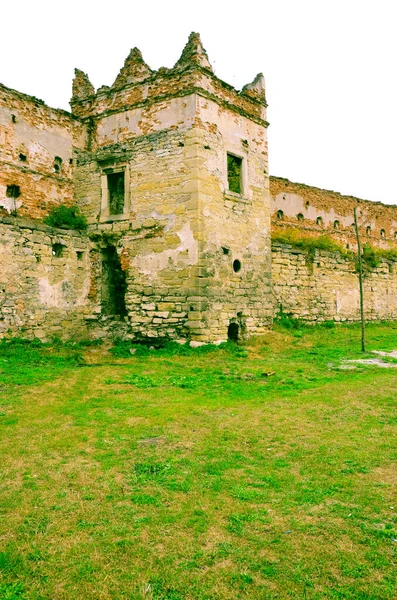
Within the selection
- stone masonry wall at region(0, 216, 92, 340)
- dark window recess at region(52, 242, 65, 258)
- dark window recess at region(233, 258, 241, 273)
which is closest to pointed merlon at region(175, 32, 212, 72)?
dark window recess at region(233, 258, 241, 273)

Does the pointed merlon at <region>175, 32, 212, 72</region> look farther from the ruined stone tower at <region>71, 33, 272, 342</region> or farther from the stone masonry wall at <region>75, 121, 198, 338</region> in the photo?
the stone masonry wall at <region>75, 121, 198, 338</region>

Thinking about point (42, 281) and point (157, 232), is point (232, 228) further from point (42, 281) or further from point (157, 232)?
point (42, 281)

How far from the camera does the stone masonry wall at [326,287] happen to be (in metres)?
15.5

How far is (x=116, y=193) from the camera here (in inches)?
540

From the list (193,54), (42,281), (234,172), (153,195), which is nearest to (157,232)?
(153,195)

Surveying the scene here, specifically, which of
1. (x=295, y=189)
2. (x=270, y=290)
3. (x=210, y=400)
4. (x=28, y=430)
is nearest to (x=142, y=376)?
(x=210, y=400)

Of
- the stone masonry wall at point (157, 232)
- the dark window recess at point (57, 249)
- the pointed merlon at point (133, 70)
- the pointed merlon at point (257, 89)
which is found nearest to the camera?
the stone masonry wall at point (157, 232)

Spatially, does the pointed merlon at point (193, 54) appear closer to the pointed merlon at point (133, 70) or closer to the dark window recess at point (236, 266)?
the pointed merlon at point (133, 70)

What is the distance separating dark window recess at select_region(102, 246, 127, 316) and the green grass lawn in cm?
519

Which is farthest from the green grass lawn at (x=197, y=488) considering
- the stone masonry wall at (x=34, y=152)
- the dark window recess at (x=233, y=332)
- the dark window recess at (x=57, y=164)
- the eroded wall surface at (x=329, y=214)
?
the eroded wall surface at (x=329, y=214)

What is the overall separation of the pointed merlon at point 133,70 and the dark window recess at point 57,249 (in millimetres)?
5057

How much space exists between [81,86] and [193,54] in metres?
4.09

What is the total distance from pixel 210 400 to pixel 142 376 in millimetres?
2116

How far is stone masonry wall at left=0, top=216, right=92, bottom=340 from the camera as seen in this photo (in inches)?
442
